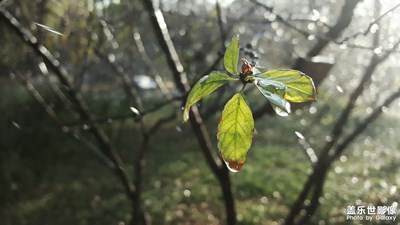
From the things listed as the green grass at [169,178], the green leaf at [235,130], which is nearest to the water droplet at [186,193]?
the green grass at [169,178]

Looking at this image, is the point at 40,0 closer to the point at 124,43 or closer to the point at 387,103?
the point at 124,43

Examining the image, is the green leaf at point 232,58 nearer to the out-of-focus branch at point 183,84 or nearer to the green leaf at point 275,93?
the green leaf at point 275,93

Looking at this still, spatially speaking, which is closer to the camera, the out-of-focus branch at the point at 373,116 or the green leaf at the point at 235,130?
the green leaf at the point at 235,130

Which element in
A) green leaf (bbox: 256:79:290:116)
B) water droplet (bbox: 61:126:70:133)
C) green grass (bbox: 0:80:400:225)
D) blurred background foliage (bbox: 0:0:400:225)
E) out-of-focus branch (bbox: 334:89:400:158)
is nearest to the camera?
green leaf (bbox: 256:79:290:116)

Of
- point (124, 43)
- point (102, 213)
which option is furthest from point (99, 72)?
point (124, 43)

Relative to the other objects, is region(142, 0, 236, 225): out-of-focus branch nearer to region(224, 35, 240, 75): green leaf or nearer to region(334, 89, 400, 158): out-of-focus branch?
region(334, 89, 400, 158): out-of-focus branch

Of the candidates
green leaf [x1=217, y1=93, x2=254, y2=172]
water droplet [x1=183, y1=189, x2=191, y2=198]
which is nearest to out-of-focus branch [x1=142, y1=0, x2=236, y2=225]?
green leaf [x1=217, y1=93, x2=254, y2=172]

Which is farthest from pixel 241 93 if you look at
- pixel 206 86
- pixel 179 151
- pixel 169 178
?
pixel 179 151
